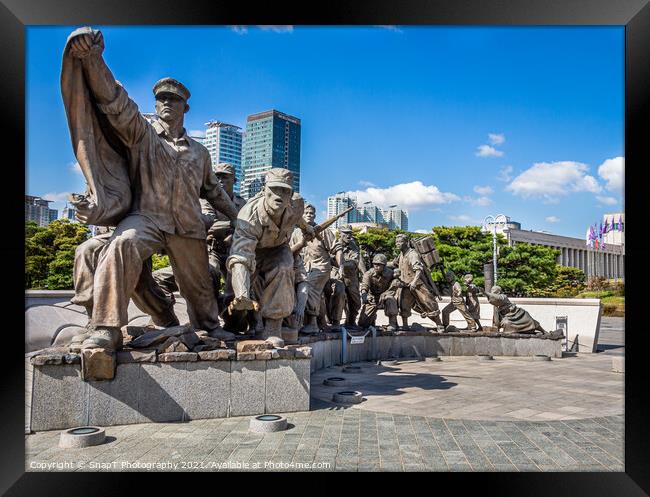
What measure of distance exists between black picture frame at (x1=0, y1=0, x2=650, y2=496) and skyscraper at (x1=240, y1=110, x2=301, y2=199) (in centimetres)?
1077

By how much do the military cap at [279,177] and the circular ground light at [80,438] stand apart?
2.85 meters

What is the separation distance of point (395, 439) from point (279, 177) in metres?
2.87

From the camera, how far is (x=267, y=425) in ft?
14.8

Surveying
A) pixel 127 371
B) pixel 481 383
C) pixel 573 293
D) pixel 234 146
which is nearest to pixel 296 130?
pixel 234 146

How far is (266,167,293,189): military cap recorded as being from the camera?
5.44 metres

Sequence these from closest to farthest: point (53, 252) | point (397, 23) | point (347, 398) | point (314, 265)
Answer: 1. point (397, 23)
2. point (347, 398)
3. point (314, 265)
4. point (53, 252)

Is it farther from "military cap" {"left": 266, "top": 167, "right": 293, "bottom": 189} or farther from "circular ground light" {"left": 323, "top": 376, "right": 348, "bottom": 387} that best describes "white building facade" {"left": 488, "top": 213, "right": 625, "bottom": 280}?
"military cap" {"left": 266, "top": 167, "right": 293, "bottom": 189}

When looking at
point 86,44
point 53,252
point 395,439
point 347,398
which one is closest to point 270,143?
point 53,252

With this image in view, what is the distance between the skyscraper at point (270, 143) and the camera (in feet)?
52.6

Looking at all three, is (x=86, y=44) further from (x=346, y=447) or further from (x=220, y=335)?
(x=346, y=447)

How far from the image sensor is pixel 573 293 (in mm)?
38656
